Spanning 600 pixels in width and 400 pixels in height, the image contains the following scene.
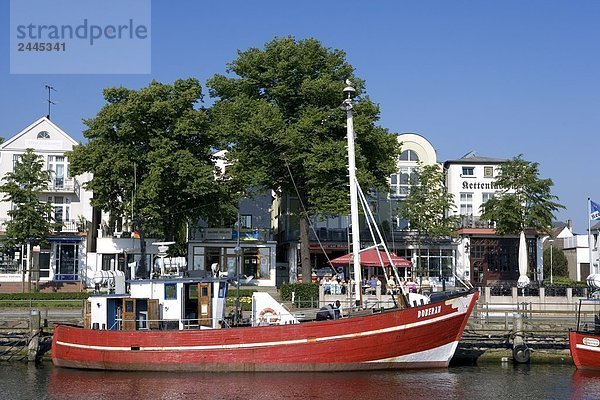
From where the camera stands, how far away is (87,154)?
52.8 meters

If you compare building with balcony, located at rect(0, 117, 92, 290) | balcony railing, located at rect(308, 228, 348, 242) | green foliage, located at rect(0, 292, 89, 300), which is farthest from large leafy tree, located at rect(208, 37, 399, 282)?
building with balcony, located at rect(0, 117, 92, 290)

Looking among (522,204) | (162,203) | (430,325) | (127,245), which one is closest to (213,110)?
(162,203)

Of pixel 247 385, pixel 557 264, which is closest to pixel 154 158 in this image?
pixel 247 385

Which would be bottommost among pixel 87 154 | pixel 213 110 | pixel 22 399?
pixel 22 399

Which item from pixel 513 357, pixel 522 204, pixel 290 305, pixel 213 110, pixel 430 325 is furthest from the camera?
pixel 522 204

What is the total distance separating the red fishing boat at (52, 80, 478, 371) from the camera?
2958 cm

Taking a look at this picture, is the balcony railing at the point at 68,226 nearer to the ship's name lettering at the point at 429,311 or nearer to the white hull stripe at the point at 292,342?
the white hull stripe at the point at 292,342

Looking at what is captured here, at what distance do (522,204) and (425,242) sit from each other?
811cm

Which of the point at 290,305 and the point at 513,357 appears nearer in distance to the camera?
the point at 513,357

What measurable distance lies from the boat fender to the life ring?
1003 cm

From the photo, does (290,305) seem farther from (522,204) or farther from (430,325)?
(522,204)

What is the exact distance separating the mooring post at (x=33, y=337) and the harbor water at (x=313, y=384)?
1817 mm

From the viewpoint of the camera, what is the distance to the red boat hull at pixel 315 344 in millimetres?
29469

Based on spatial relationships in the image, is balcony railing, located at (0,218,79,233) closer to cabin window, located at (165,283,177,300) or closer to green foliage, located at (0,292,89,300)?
green foliage, located at (0,292,89,300)
